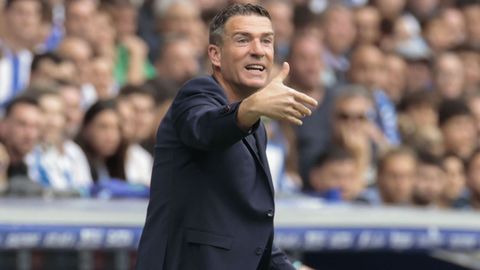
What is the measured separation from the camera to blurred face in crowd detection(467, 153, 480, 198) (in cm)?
1084

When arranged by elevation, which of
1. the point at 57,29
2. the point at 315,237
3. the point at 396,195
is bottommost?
the point at 315,237

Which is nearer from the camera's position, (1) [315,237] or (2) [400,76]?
(1) [315,237]

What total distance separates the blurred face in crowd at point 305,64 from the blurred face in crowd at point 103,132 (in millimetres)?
2729

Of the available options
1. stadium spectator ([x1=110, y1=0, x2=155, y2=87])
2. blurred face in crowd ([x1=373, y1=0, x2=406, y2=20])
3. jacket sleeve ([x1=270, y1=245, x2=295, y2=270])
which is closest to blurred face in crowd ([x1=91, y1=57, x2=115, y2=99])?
stadium spectator ([x1=110, y1=0, x2=155, y2=87])

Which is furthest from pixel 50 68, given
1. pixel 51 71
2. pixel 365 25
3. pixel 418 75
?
pixel 418 75

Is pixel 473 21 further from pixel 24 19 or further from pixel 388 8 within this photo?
pixel 24 19

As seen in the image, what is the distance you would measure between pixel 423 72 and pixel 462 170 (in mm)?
2193

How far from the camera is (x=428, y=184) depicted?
10.3m

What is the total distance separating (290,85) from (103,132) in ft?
9.01

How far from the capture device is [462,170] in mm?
11086

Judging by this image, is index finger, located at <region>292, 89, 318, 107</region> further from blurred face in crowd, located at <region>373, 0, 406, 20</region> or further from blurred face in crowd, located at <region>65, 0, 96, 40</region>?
blurred face in crowd, located at <region>373, 0, 406, 20</region>

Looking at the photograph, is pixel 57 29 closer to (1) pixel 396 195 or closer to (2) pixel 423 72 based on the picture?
(1) pixel 396 195

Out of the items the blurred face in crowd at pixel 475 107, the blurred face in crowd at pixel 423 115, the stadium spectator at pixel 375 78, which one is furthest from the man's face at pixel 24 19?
the blurred face in crowd at pixel 475 107

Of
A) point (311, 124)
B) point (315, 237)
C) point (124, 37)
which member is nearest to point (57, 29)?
point (124, 37)
